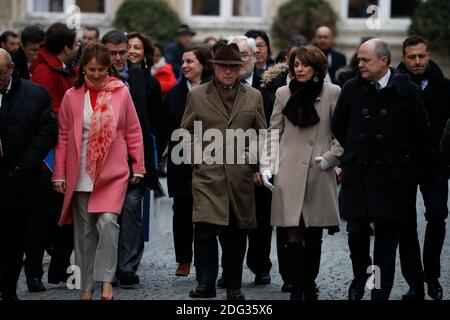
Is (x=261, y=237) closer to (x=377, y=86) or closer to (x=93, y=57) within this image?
(x=377, y=86)

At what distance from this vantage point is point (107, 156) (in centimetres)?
916

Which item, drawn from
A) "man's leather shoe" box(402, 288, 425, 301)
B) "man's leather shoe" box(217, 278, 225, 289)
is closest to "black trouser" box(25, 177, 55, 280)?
"man's leather shoe" box(217, 278, 225, 289)

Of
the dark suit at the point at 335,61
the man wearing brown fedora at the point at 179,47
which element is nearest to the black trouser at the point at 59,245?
the dark suit at the point at 335,61

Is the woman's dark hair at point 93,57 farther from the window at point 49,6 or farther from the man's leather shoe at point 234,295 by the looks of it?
the window at point 49,6

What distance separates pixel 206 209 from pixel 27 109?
1.54 m

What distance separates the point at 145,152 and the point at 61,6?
13396mm

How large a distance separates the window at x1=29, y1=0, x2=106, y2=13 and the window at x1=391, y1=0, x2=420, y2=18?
17.7 feet

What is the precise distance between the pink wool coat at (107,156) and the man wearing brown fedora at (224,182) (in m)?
0.48

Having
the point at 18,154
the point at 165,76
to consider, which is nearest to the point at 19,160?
the point at 18,154

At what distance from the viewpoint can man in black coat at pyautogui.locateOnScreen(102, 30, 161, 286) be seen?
1006 centimetres

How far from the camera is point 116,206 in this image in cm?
916

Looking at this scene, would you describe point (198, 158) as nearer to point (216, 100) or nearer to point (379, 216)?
point (216, 100)

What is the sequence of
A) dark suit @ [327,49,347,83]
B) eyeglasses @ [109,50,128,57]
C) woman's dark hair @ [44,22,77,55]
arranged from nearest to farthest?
woman's dark hair @ [44,22,77,55] → eyeglasses @ [109,50,128,57] → dark suit @ [327,49,347,83]

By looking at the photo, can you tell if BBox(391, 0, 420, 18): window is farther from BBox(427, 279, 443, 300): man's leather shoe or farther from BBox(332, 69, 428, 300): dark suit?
BBox(332, 69, 428, 300): dark suit
